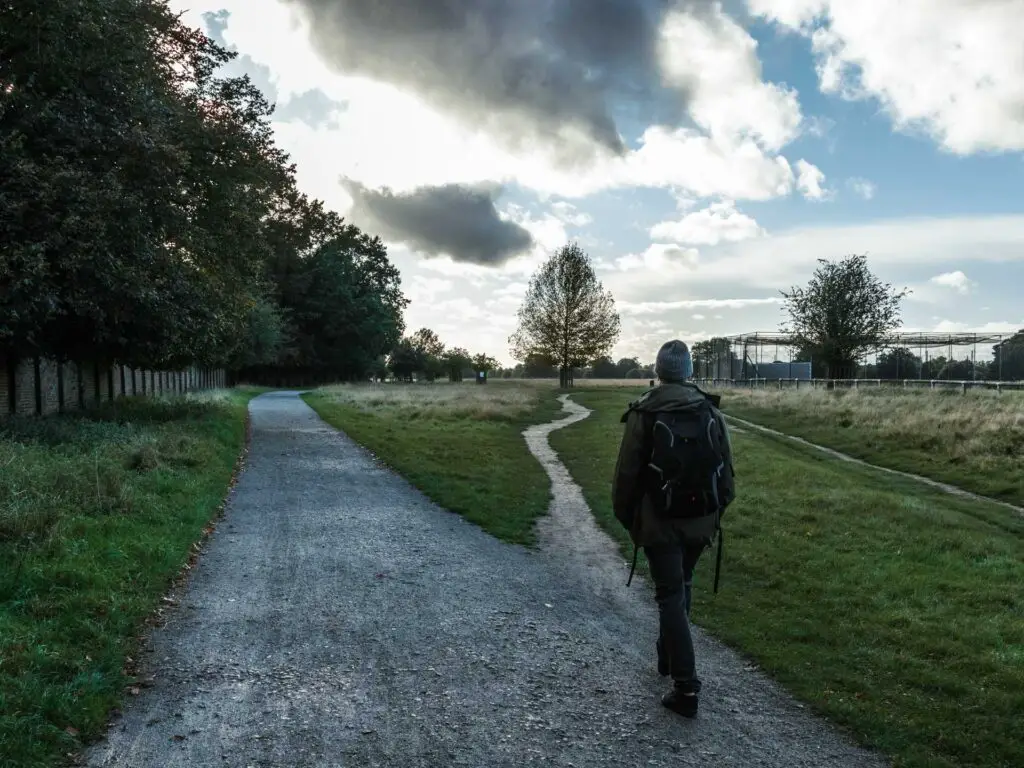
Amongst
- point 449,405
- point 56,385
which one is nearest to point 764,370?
point 449,405

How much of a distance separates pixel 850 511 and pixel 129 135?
45.7 ft

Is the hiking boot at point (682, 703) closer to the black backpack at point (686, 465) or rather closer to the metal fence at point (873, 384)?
the black backpack at point (686, 465)

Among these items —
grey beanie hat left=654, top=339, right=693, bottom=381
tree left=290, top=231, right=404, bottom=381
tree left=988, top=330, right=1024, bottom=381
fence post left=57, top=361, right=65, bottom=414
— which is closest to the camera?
grey beanie hat left=654, top=339, right=693, bottom=381

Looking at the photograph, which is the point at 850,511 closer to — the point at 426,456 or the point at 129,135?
the point at 426,456

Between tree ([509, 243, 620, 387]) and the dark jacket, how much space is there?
5513cm

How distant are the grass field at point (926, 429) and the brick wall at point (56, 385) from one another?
20.3m

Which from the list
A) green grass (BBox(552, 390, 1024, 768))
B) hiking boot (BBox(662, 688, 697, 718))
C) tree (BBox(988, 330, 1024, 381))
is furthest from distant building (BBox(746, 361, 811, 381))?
hiking boot (BBox(662, 688, 697, 718))

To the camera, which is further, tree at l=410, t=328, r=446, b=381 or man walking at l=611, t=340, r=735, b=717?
tree at l=410, t=328, r=446, b=381

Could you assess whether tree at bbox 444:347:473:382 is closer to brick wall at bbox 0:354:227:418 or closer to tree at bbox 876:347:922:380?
tree at bbox 876:347:922:380

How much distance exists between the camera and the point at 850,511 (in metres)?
10.6

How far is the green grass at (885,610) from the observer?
14.5 ft

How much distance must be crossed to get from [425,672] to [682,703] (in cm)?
165

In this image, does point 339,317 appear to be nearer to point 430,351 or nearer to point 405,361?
point 405,361

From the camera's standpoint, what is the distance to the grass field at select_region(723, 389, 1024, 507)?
49.9ft
